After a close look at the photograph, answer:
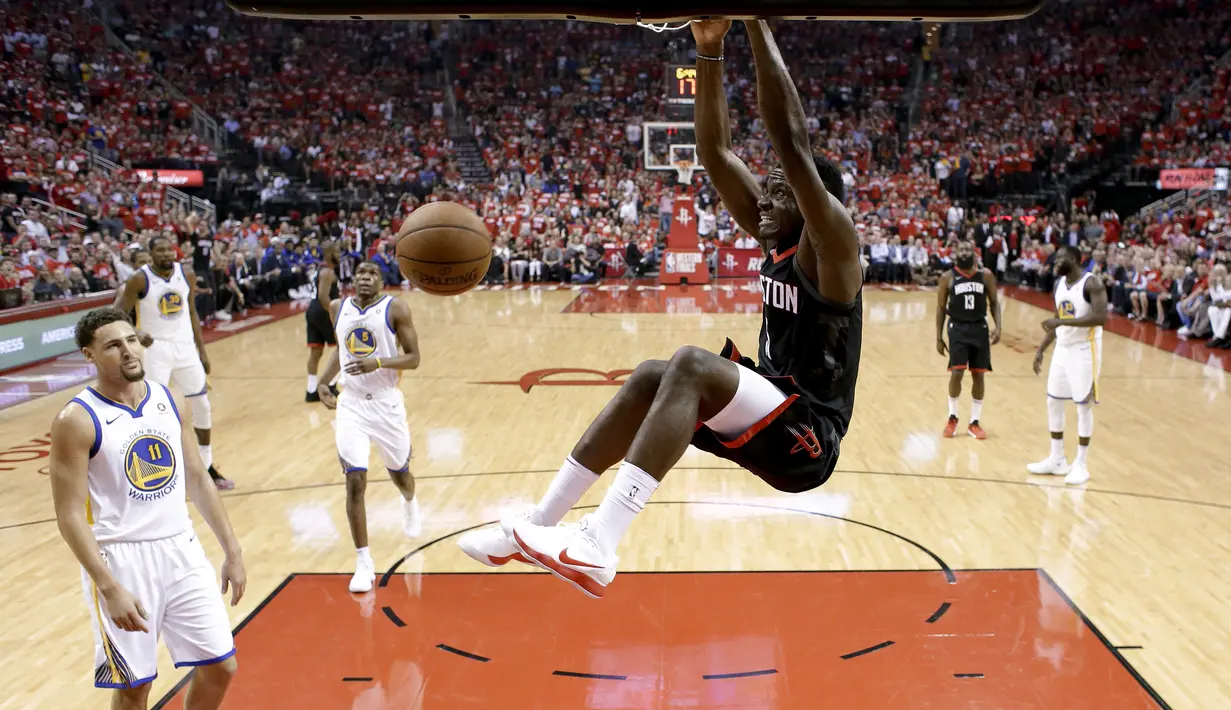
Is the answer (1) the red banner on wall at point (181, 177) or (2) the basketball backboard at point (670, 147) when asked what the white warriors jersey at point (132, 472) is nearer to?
(2) the basketball backboard at point (670, 147)

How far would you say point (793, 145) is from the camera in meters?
2.96

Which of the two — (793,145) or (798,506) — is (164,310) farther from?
(793,145)

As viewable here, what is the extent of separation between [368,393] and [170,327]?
2.53 metres

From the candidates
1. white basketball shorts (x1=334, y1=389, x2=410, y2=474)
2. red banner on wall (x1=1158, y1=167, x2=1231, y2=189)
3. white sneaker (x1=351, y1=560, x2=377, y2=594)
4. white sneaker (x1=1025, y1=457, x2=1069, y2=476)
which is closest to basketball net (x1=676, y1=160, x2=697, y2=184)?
red banner on wall (x1=1158, y1=167, x2=1231, y2=189)

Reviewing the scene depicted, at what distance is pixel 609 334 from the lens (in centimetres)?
1516

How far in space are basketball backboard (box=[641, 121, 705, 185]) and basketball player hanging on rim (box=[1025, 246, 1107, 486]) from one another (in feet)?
51.1

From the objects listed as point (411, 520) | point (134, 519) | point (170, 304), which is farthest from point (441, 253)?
point (170, 304)

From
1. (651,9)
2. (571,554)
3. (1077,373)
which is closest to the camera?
(651,9)

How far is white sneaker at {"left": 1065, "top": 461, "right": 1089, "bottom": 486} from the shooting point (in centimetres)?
772

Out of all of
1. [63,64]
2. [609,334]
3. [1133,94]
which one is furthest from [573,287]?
[1133,94]

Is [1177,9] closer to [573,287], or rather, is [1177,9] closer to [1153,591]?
[573,287]

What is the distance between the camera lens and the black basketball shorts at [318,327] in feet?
34.8

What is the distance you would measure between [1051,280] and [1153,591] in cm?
1648

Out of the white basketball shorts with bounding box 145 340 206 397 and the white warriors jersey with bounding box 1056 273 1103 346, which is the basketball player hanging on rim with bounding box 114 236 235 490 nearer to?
the white basketball shorts with bounding box 145 340 206 397
